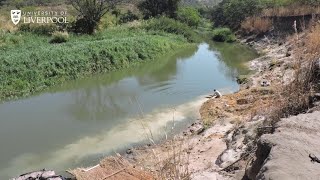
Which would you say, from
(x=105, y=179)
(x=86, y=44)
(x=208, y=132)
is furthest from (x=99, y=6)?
(x=105, y=179)

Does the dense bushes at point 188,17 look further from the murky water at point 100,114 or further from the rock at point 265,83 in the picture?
the rock at point 265,83

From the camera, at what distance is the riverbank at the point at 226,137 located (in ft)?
17.1

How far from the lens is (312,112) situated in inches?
218

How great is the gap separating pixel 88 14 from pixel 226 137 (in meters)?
20.4

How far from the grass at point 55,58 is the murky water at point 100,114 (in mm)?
668

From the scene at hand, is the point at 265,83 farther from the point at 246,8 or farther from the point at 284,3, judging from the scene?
the point at 246,8

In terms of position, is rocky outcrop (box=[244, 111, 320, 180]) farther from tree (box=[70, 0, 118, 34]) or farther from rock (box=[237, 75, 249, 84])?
tree (box=[70, 0, 118, 34])

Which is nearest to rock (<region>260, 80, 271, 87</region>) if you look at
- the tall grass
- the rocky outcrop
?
the tall grass

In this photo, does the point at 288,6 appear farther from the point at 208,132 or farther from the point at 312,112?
the point at 312,112

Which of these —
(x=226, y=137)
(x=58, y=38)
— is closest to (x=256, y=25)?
(x=58, y=38)

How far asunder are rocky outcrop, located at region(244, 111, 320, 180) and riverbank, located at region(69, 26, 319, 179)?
202mm

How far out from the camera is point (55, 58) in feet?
57.0

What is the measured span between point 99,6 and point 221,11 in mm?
18652

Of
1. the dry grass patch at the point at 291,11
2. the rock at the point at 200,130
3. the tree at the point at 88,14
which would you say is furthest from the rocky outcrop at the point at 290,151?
the tree at the point at 88,14
